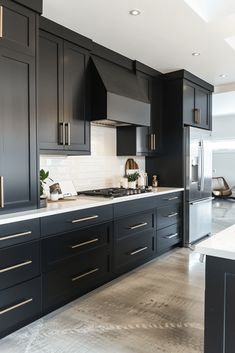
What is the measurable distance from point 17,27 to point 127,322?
8.11 ft

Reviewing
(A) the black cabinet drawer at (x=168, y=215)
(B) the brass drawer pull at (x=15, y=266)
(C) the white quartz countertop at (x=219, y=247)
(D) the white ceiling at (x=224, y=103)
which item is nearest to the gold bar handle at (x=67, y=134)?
(B) the brass drawer pull at (x=15, y=266)

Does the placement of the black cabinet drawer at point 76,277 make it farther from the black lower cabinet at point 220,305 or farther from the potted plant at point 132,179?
the black lower cabinet at point 220,305

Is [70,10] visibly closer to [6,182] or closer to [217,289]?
[6,182]

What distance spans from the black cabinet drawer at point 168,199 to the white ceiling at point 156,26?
182 cm

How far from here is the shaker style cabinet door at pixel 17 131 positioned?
2242 mm

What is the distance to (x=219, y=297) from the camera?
143cm

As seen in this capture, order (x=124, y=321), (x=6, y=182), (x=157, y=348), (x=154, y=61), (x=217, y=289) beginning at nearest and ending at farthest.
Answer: (x=217, y=289) < (x=157, y=348) < (x=6, y=182) < (x=124, y=321) < (x=154, y=61)

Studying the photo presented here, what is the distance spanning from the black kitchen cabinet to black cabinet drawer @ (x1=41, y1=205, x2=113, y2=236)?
1.34 metres

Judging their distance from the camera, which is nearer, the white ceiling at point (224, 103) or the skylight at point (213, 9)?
the skylight at point (213, 9)

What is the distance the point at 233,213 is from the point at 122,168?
422cm

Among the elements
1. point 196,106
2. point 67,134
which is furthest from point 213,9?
point 196,106

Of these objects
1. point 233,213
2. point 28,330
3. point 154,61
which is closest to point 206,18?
point 154,61

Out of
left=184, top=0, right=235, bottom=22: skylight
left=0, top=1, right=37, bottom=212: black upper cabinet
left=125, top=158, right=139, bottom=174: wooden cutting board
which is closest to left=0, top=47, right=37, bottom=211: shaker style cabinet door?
left=0, top=1, right=37, bottom=212: black upper cabinet

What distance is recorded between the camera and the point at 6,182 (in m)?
2.26
